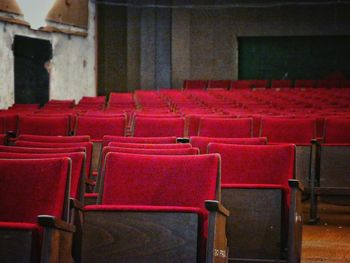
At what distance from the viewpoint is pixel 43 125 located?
6.09 metres

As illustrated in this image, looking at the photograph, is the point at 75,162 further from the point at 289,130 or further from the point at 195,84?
the point at 195,84

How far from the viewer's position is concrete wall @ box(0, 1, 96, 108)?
13.7 meters

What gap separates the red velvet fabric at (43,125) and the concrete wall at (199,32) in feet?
46.4

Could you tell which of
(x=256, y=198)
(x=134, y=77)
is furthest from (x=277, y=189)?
(x=134, y=77)

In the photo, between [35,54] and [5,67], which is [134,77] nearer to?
[35,54]

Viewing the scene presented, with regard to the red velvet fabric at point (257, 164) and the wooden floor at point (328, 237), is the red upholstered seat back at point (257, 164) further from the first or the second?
the wooden floor at point (328, 237)

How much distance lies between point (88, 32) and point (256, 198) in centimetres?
1517

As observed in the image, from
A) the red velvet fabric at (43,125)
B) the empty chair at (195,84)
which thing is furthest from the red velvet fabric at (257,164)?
the empty chair at (195,84)

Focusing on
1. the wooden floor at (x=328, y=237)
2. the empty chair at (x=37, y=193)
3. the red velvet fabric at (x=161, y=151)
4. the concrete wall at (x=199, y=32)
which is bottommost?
the wooden floor at (x=328, y=237)

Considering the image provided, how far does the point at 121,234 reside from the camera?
2695 mm

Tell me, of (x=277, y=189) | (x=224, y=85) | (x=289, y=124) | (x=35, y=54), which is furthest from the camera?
(x=224, y=85)

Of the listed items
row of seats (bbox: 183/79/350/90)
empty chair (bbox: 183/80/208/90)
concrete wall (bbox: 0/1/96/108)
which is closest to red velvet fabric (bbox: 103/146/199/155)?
concrete wall (bbox: 0/1/96/108)

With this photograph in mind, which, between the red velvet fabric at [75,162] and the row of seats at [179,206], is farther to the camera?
the red velvet fabric at [75,162]

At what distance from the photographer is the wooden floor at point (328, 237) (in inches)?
154
